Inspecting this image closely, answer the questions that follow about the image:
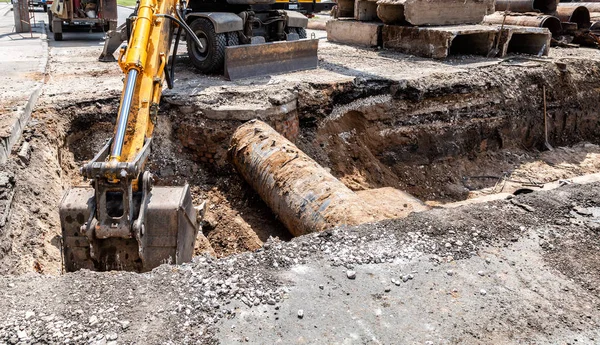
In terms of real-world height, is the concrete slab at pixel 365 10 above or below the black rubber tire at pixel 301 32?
above

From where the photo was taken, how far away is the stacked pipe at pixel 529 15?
11266 millimetres

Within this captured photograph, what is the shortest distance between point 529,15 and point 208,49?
7.69 m

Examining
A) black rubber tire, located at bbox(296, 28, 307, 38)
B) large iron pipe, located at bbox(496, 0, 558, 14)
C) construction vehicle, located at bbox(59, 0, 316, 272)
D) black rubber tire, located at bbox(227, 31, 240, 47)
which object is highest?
large iron pipe, located at bbox(496, 0, 558, 14)

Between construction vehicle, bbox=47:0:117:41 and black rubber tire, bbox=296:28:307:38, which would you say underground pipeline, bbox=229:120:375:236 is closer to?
black rubber tire, bbox=296:28:307:38

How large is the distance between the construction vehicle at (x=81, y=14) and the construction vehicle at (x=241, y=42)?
562 centimetres

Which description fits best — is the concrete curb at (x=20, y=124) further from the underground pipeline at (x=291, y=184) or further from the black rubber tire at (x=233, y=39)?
the black rubber tire at (x=233, y=39)

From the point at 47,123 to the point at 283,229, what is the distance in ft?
10.1

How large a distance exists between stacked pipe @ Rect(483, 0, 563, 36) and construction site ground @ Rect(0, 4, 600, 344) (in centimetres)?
174

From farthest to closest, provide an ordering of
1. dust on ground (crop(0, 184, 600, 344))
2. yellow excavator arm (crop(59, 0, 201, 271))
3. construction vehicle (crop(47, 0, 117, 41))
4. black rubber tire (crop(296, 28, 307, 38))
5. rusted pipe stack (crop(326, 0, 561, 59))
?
construction vehicle (crop(47, 0, 117, 41)), rusted pipe stack (crop(326, 0, 561, 59)), black rubber tire (crop(296, 28, 307, 38)), yellow excavator arm (crop(59, 0, 201, 271)), dust on ground (crop(0, 184, 600, 344))

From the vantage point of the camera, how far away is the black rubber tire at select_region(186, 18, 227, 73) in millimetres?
8141

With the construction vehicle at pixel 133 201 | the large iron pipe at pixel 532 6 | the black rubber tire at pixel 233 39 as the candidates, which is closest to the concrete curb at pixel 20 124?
the construction vehicle at pixel 133 201

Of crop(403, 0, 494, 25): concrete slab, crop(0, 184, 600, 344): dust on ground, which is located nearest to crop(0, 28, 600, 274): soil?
crop(403, 0, 494, 25): concrete slab

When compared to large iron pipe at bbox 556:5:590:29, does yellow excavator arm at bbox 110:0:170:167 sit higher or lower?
lower

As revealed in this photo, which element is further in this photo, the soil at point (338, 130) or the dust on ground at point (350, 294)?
the soil at point (338, 130)
